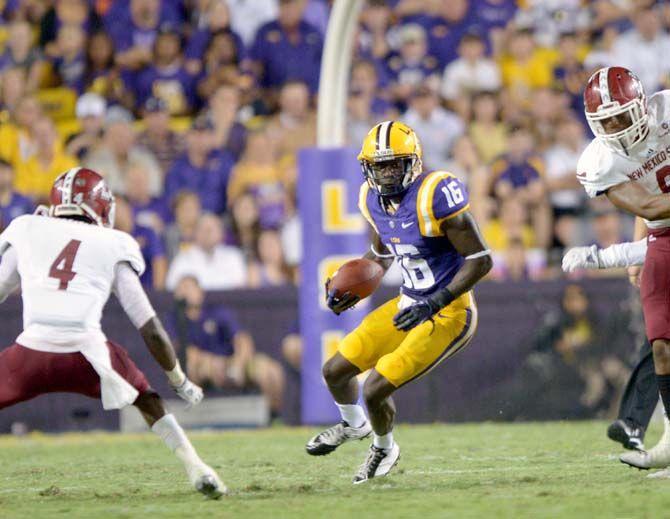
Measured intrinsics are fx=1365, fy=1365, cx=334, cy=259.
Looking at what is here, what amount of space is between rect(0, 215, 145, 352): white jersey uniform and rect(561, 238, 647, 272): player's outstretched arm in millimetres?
1988

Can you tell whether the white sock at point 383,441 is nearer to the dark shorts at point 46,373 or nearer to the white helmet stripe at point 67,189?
the dark shorts at point 46,373

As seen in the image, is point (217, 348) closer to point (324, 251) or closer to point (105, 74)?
point (324, 251)

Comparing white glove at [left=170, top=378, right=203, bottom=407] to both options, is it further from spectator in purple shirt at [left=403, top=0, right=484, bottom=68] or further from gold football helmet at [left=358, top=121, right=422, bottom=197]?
spectator in purple shirt at [left=403, top=0, right=484, bottom=68]

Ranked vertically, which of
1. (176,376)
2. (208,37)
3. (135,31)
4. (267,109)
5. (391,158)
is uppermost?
(135,31)

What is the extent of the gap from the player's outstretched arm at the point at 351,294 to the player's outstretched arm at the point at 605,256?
98cm

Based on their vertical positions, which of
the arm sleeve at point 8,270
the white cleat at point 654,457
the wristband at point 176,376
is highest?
the arm sleeve at point 8,270

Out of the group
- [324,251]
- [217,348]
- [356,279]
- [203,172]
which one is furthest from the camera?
[203,172]

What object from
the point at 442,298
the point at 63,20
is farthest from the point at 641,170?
the point at 63,20

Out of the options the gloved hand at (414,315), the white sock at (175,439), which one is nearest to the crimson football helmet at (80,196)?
the white sock at (175,439)

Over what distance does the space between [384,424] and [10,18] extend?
8233mm

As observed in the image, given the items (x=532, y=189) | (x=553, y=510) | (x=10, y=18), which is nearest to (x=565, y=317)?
(x=532, y=189)

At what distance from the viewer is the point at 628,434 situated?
22.3 ft

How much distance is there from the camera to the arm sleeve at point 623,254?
6.33 metres

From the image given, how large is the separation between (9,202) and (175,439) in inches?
239
